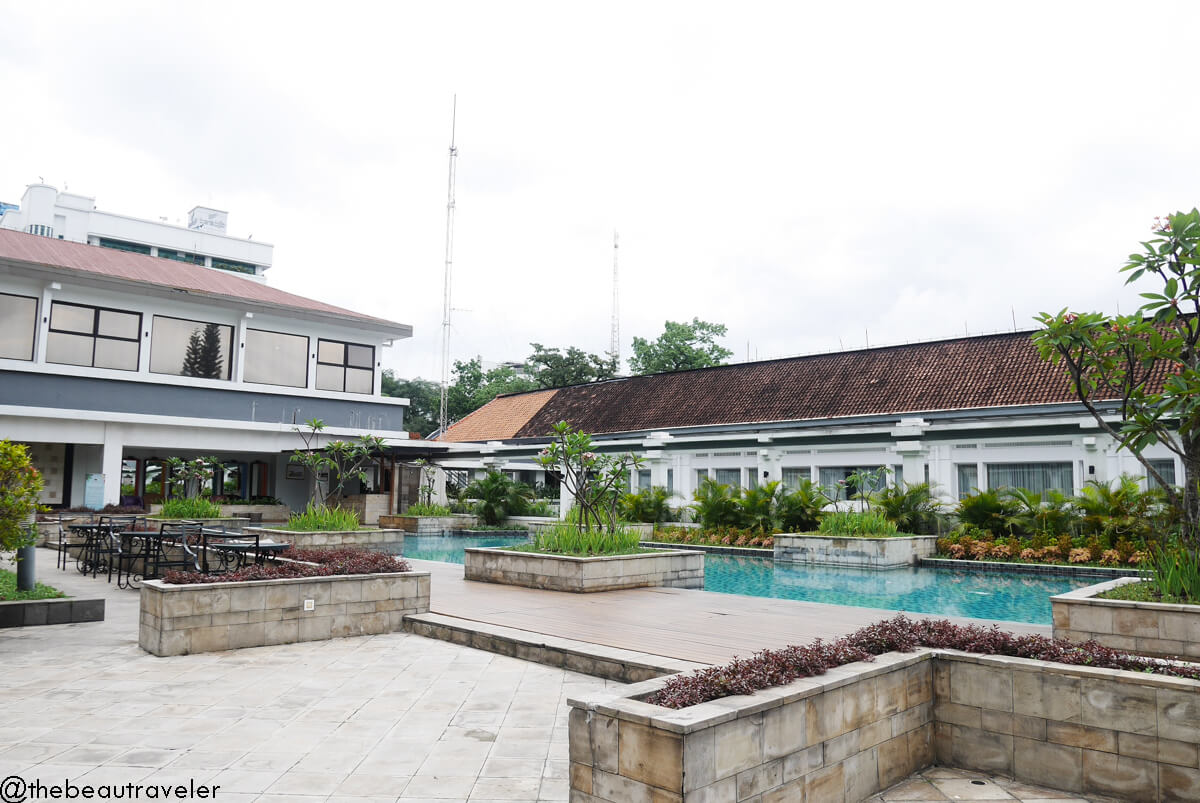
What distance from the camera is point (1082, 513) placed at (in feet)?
54.7

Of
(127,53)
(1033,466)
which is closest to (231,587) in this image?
(127,53)

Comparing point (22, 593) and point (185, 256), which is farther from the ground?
point (185, 256)

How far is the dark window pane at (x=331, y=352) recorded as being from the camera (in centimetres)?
2622

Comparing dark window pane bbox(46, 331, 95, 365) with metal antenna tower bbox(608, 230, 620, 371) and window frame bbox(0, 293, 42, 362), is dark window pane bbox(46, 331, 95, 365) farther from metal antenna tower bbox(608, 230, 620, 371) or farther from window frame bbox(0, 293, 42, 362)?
metal antenna tower bbox(608, 230, 620, 371)

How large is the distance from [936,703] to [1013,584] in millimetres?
10945

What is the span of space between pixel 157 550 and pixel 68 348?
550 inches

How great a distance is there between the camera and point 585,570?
10.6 m

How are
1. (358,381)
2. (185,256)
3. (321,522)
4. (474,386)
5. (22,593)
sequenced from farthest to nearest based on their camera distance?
(185,256) < (474,386) < (358,381) < (321,522) < (22,593)

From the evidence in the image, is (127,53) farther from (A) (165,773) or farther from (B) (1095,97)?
(B) (1095,97)

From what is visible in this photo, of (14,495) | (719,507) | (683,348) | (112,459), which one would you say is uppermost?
(683,348)

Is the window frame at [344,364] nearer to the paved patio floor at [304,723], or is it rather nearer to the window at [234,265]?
the paved patio floor at [304,723]

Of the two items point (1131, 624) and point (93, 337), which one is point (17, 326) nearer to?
point (93, 337)

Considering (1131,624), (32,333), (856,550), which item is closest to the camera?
(1131,624)

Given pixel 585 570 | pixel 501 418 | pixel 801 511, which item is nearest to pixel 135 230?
pixel 501 418
